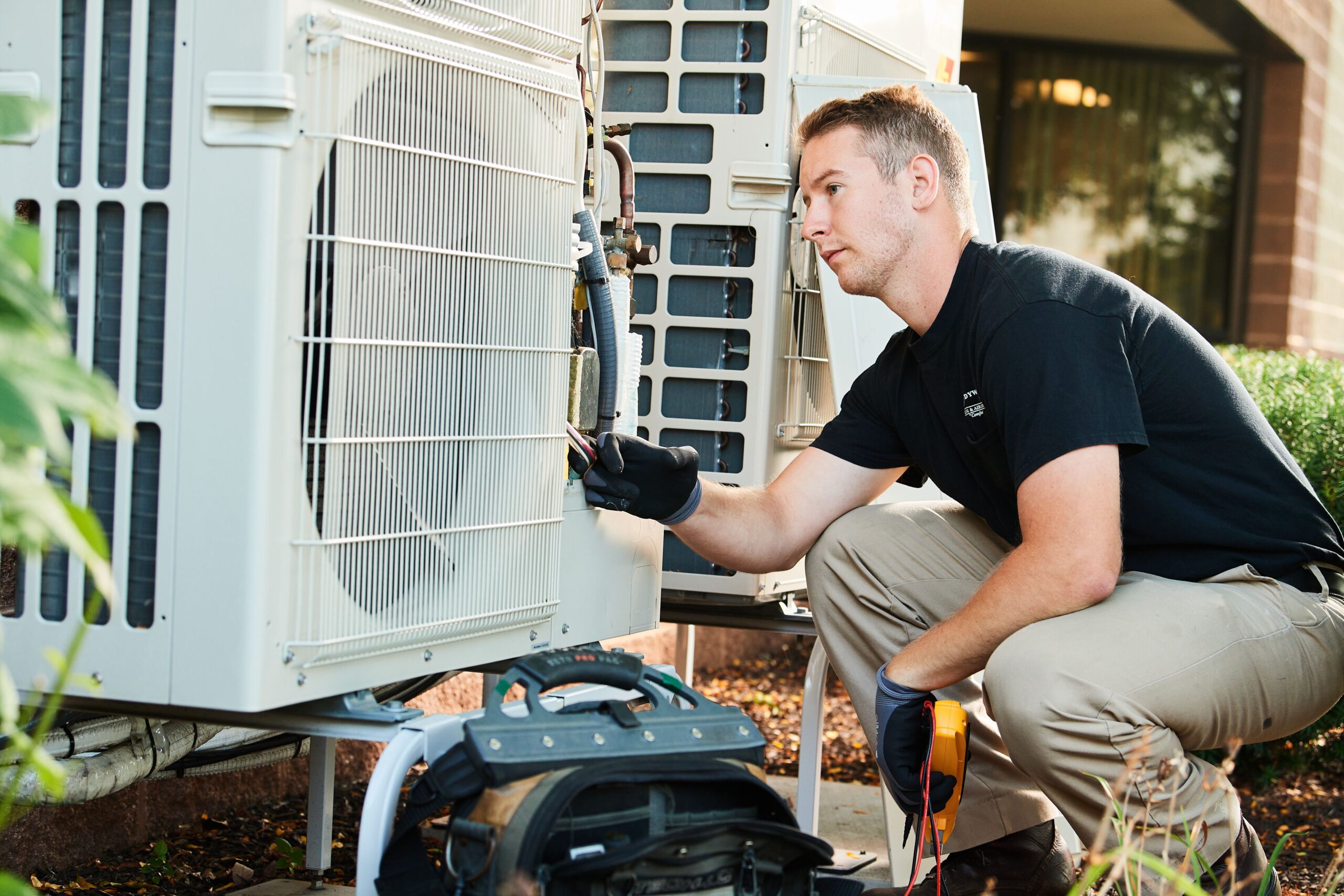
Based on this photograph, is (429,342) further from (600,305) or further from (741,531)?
(741,531)

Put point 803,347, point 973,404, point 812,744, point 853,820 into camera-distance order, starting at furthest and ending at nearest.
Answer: point 853,820, point 803,347, point 812,744, point 973,404

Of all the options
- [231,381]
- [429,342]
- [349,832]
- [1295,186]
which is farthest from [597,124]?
[1295,186]

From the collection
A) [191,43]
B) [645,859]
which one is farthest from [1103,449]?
[191,43]

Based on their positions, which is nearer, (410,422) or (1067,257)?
(410,422)

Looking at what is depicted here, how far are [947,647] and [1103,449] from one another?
1.21 ft

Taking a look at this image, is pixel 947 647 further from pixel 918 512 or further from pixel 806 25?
pixel 806 25

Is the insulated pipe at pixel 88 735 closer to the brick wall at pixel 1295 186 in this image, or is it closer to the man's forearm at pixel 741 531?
the man's forearm at pixel 741 531

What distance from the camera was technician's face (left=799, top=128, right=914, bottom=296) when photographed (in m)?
2.23

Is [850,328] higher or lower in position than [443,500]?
higher

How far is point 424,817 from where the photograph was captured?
150 centimetres

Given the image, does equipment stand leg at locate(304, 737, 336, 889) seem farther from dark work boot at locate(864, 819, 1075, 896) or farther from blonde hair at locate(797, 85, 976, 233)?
blonde hair at locate(797, 85, 976, 233)

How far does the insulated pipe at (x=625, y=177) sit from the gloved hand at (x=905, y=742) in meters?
0.86

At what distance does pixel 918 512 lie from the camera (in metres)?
2.48

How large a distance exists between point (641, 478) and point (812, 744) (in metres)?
0.74
